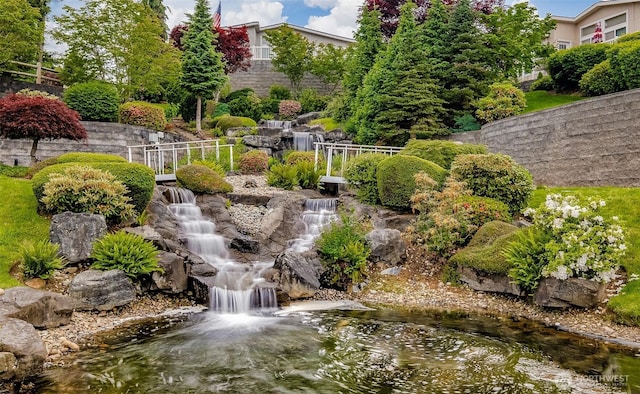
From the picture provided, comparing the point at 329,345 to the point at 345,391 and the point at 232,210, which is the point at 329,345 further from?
the point at 232,210

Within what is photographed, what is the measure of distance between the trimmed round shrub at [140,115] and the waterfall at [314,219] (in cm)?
1031

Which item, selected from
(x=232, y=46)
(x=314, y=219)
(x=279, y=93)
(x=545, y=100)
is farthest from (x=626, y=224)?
(x=232, y=46)

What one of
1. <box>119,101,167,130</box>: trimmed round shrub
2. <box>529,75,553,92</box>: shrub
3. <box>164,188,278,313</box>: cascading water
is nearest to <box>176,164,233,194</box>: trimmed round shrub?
<box>164,188,278,313</box>: cascading water

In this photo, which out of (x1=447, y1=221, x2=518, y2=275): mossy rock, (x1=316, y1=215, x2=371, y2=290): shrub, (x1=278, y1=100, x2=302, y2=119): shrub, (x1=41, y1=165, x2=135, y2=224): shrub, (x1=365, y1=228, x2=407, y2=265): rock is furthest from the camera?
(x1=278, y1=100, x2=302, y2=119): shrub

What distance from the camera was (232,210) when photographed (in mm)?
14422

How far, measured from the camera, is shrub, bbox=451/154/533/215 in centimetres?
1219

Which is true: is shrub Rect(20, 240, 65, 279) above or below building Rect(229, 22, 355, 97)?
below

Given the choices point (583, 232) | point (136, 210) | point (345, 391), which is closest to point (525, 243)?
point (583, 232)

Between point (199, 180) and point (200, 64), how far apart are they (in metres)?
13.3

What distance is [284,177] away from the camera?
17.1 meters

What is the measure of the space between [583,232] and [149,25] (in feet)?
68.6

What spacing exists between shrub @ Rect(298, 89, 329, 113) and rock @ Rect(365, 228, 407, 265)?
871 inches

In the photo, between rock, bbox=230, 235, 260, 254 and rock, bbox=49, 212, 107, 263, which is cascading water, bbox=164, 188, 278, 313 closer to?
rock, bbox=230, 235, 260, 254

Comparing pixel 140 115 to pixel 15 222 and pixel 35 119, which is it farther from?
pixel 15 222
